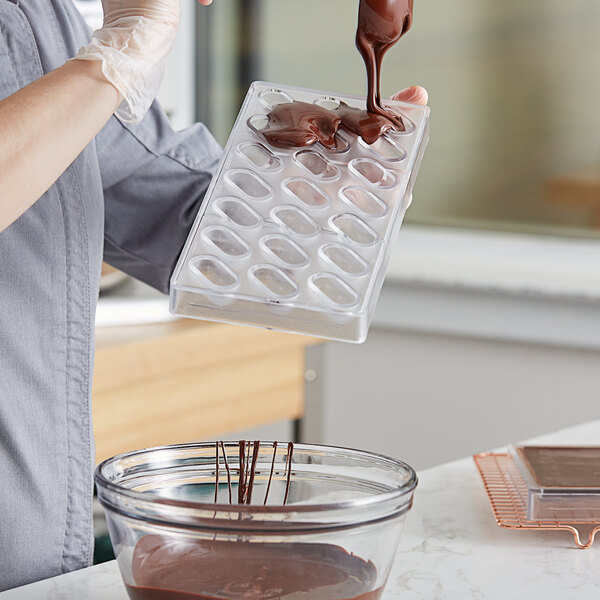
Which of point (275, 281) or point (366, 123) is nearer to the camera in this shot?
point (275, 281)

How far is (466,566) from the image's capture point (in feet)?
2.53

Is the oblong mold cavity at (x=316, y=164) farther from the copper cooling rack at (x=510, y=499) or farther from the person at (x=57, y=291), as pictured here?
the copper cooling rack at (x=510, y=499)

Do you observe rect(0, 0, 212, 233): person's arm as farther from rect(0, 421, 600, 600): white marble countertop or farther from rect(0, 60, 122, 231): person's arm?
rect(0, 421, 600, 600): white marble countertop

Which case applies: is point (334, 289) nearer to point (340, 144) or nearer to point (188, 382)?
point (340, 144)

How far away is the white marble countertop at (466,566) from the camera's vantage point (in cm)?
72

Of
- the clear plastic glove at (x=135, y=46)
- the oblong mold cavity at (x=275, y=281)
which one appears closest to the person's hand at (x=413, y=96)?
the clear plastic glove at (x=135, y=46)

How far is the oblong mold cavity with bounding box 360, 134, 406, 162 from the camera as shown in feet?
2.43

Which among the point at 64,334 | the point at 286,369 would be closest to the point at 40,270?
the point at 64,334

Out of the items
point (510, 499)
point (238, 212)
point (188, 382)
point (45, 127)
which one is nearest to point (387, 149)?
point (238, 212)

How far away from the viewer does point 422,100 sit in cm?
91

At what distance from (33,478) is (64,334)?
5.3 inches

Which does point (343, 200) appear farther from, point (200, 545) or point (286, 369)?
point (286, 369)

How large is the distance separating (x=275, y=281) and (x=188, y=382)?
1.09 m

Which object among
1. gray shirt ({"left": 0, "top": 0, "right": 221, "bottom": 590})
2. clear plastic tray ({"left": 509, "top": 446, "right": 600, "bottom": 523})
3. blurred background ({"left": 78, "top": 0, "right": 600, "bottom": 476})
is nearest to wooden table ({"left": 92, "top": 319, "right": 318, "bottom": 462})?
blurred background ({"left": 78, "top": 0, "right": 600, "bottom": 476})
